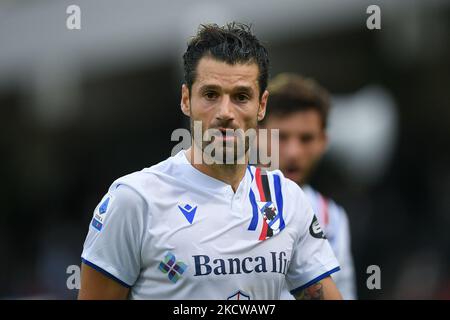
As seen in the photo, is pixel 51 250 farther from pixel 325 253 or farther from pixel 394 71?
pixel 325 253

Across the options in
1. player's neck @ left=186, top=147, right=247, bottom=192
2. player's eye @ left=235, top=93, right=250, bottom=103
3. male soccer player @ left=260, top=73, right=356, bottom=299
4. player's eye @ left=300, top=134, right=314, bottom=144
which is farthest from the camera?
player's eye @ left=300, top=134, right=314, bottom=144

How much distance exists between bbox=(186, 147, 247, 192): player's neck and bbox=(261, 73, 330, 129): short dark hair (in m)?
2.78

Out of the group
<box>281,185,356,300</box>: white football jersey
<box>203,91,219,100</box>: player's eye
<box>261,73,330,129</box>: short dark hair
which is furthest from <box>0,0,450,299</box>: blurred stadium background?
<box>203,91,219,100</box>: player's eye

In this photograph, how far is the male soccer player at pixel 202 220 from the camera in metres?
4.12

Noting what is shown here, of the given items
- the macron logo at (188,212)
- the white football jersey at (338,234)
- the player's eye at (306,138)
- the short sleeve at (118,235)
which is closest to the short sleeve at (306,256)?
the macron logo at (188,212)

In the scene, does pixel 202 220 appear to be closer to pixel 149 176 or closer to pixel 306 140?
pixel 149 176

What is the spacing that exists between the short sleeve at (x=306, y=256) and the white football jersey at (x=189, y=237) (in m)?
0.05

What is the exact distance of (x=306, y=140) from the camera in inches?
289

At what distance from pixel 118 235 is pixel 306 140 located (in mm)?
3500

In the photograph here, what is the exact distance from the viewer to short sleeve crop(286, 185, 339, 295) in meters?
4.56

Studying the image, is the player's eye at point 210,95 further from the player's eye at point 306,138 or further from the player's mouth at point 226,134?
the player's eye at point 306,138

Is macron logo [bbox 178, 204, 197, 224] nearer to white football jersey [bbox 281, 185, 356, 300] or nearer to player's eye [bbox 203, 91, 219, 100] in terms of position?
player's eye [bbox 203, 91, 219, 100]

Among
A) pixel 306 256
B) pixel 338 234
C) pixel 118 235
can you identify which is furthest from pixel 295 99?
pixel 118 235

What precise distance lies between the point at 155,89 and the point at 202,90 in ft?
50.0
